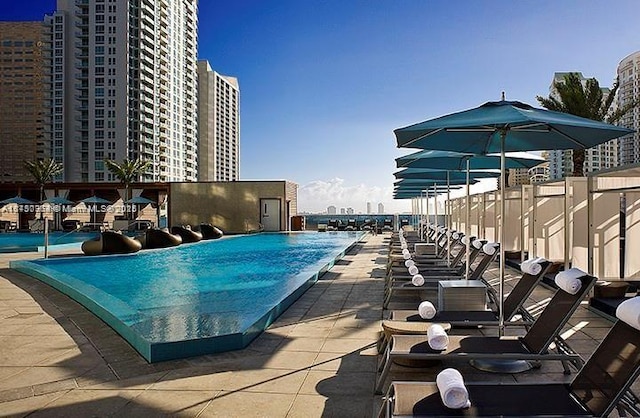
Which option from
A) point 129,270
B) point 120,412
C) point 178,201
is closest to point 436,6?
point 129,270

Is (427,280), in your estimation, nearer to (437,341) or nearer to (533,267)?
(533,267)

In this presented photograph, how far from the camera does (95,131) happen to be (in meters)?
75.8

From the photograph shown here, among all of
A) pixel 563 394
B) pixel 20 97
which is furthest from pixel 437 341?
pixel 20 97

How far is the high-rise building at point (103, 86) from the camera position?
247 ft

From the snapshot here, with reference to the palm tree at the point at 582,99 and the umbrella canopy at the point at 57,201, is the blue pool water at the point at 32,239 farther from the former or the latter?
the palm tree at the point at 582,99

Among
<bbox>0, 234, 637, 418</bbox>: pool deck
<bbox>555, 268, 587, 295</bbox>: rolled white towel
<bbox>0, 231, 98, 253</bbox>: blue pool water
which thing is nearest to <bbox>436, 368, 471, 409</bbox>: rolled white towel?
<bbox>0, 234, 637, 418</bbox>: pool deck

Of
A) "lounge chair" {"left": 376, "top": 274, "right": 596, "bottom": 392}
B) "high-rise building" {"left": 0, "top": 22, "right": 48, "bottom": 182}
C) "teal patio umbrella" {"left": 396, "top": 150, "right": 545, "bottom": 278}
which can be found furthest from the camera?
"high-rise building" {"left": 0, "top": 22, "right": 48, "bottom": 182}

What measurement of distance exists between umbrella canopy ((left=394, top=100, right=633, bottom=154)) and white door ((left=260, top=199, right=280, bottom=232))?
21402 millimetres

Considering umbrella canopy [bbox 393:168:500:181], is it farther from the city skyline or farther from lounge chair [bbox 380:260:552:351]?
lounge chair [bbox 380:260:552:351]

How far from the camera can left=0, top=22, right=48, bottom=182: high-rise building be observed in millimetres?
85812

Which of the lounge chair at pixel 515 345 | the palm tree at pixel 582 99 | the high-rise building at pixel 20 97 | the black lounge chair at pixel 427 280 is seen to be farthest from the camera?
the high-rise building at pixel 20 97

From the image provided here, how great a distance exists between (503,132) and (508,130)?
23 cm

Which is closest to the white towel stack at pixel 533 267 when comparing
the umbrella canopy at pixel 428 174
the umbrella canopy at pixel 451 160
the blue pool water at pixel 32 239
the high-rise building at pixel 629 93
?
the umbrella canopy at pixel 451 160

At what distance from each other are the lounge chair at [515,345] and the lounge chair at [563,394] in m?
0.55
